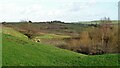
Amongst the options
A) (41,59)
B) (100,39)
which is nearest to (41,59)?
(41,59)

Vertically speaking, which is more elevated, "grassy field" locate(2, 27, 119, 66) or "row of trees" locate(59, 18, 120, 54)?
"grassy field" locate(2, 27, 119, 66)

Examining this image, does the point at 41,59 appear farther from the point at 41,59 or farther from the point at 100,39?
the point at 100,39

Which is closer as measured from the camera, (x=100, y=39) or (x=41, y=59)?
(x=41, y=59)

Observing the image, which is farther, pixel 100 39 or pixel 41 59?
pixel 100 39

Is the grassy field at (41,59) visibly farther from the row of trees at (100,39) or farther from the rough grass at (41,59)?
the row of trees at (100,39)

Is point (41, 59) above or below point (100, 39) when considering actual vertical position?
above

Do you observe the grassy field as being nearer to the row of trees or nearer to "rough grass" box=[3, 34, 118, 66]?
"rough grass" box=[3, 34, 118, 66]

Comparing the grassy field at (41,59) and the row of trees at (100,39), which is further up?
the grassy field at (41,59)

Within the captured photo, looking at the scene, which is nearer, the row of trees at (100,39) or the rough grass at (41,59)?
the rough grass at (41,59)

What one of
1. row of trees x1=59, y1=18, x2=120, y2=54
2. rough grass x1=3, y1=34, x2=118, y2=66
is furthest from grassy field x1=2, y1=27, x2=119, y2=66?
row of trees x1=59, y1=18, x2=120, y2=54

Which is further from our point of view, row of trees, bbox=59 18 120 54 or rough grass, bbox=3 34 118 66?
row of trees, bbox=59 18 120 54

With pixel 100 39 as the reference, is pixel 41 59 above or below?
above

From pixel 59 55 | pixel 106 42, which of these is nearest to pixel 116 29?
pixel 106 42

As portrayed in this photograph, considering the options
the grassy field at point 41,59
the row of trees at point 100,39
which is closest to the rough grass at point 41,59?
the grassy field at point 41,59
